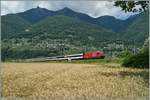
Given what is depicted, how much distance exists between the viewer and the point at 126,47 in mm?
40062

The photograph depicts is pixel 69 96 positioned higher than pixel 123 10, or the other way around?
pixel 123 10

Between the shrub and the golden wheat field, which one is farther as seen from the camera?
the shrub

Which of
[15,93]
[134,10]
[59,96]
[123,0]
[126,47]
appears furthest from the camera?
[126,47]

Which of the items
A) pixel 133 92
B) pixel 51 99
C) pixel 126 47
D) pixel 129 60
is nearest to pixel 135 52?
pixel 129 60

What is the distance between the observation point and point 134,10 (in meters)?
24.2

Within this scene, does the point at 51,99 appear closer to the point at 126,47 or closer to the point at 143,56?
the point at 126,47

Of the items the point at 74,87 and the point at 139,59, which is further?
the point at 139,59

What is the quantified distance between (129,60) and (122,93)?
→ 33882mm

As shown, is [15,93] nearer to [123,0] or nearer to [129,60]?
[123,0]

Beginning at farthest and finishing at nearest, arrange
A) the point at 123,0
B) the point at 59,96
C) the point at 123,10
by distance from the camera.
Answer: the point at 123,0, the point at 123,10, the point at 59,96

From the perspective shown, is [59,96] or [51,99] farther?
[59,96]

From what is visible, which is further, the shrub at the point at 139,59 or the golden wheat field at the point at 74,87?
the shrub at the point at 139,59

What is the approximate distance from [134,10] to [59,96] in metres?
13.3

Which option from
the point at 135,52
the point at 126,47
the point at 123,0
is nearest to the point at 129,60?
the point at 135,52
